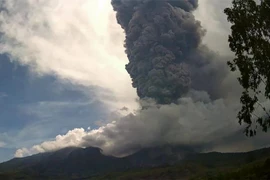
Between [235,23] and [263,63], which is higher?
[235,23]

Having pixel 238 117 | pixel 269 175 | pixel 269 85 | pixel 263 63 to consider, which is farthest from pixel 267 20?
pixel 269 175

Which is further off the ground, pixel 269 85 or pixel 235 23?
pixel 235 23

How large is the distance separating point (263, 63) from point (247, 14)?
8.30 meters

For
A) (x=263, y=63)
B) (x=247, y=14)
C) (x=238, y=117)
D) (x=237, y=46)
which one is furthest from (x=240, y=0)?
(x=238, y=117)

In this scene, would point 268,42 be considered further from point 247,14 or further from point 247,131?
point 247,131

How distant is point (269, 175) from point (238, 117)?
Result: 952cm

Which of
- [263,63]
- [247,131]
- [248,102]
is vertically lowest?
[247,131]

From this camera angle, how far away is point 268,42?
50.2 m

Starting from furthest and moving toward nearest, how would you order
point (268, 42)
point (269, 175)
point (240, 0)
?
1. point (240, 0)
2. point (268, 42)
3. point (269, 175)

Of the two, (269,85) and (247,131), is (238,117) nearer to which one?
(247,131)

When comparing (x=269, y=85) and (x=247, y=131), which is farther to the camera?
(x=247, y=131)

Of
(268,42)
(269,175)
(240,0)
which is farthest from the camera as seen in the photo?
(240,0)

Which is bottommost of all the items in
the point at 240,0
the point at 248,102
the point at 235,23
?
the point at 248,102

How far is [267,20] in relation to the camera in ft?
168
